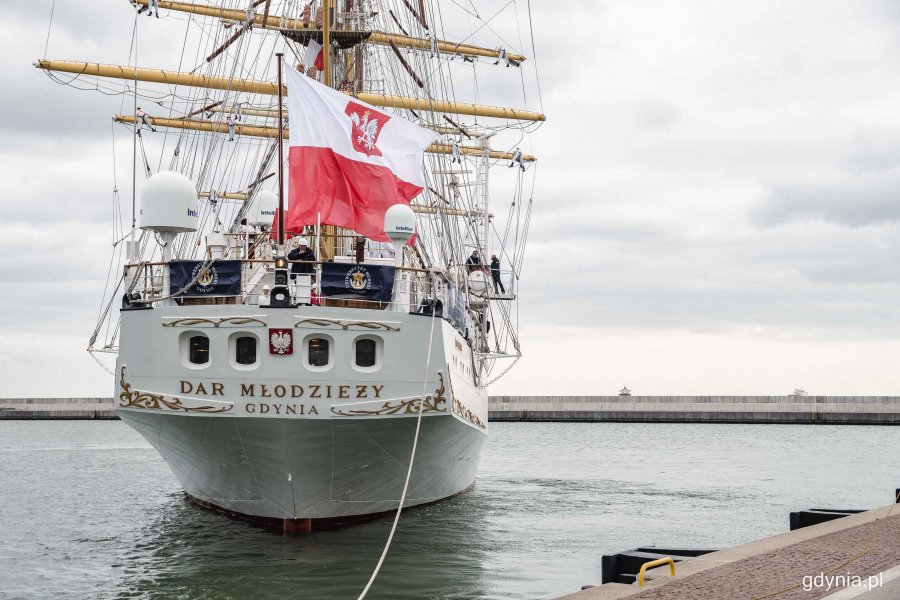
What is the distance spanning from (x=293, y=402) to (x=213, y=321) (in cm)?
215

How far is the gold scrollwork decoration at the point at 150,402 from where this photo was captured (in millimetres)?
19141

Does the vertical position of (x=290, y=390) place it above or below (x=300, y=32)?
below

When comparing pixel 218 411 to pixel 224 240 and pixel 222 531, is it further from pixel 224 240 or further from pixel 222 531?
pixel 224 240

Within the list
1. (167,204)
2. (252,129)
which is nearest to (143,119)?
(252,129)

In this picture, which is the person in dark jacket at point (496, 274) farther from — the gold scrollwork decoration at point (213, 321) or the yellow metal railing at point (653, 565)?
the yellow metal railing at point (653, 565)

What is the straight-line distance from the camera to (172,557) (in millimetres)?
18703

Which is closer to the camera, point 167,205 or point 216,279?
point 216,279

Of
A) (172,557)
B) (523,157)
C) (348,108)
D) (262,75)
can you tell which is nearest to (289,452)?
(172,557)

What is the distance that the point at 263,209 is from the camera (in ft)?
98.8

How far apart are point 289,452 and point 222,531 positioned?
2852 millimetres

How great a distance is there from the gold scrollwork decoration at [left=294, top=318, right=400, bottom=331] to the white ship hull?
0.02 m

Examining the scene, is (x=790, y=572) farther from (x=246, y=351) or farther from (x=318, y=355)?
(x=246, y=351)

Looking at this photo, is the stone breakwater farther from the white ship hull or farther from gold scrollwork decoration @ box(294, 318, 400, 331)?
gold scrollwork decoration @ box(294, 318, 400, 331)

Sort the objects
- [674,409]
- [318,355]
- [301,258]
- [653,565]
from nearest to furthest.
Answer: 1. [653,565]
2. [318,355]
3. [301,258]
4. [674,409]
